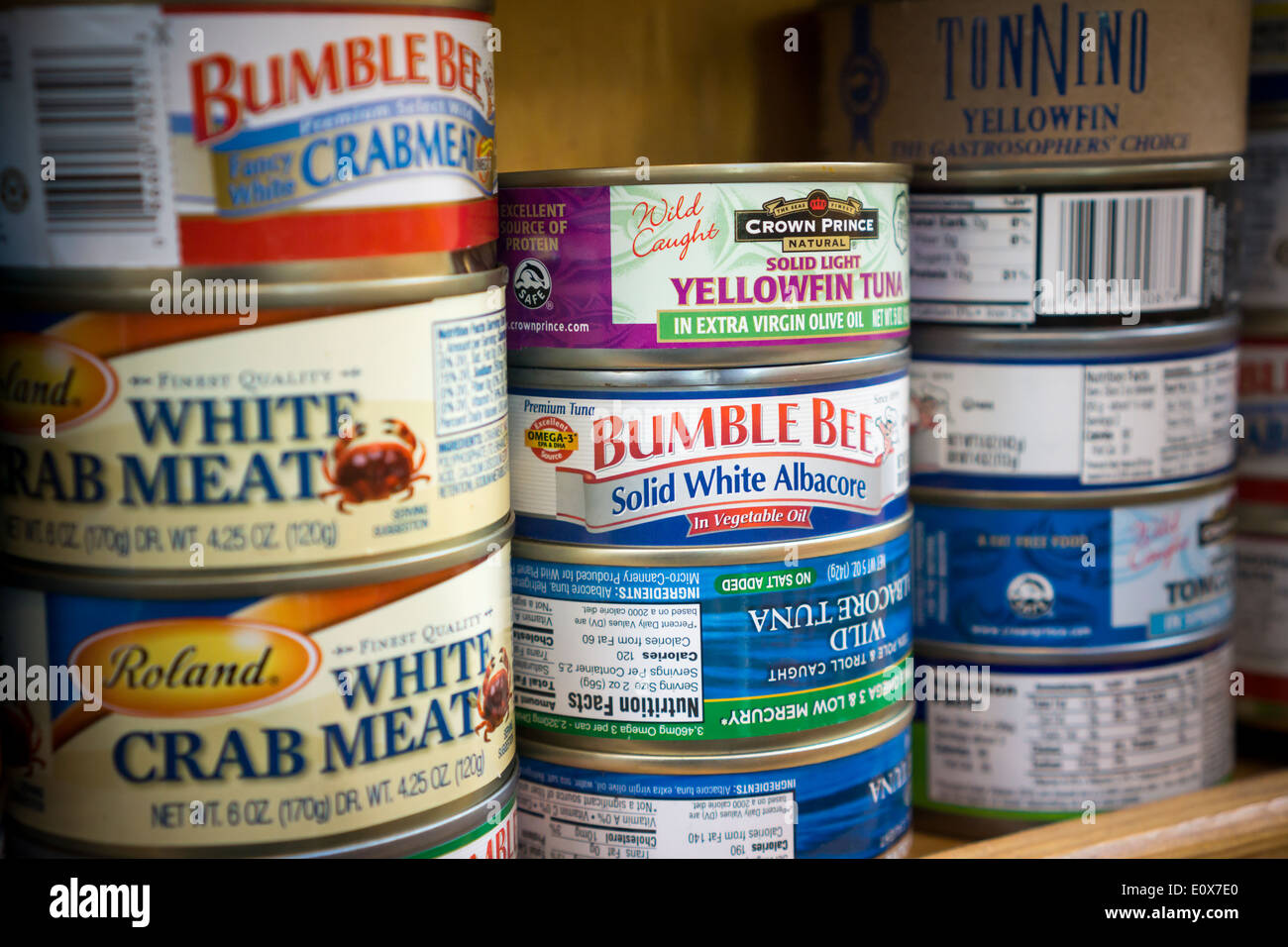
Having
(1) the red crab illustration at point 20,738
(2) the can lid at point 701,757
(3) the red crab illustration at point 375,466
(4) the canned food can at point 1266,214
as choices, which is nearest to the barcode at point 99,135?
(3) the red crab illustration at point 375,466

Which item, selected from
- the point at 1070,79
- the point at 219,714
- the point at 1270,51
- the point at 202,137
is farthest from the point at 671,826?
the point at 1270,51

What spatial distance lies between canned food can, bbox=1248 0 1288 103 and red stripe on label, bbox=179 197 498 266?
985 mm

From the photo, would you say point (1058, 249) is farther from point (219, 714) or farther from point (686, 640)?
point (219, 714)

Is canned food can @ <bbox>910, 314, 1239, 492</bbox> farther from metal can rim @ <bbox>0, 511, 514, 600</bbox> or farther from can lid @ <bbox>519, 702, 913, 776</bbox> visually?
metal can rim @ <bbox>0, 511, 514, 600</bbox>

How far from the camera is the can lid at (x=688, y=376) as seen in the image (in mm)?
1028

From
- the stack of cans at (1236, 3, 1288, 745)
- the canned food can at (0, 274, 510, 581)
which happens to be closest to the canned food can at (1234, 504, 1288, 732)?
the stack of cans at (1236, 3, 1288, 745)

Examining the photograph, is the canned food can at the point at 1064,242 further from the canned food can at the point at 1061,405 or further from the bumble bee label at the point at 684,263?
the bumble bee label at the point at 684,263

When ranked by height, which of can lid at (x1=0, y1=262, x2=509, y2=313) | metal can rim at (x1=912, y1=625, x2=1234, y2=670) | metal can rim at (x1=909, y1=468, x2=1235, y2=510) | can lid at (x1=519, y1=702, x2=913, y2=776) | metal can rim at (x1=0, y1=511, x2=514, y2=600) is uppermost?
can lid at (x1=0, y1=262, x2=509, y2=313)

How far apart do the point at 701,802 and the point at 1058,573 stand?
450 mm

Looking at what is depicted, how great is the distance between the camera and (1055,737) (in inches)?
51.4

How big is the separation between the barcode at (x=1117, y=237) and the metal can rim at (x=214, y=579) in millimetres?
691

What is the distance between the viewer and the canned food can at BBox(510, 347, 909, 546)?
1029mm
